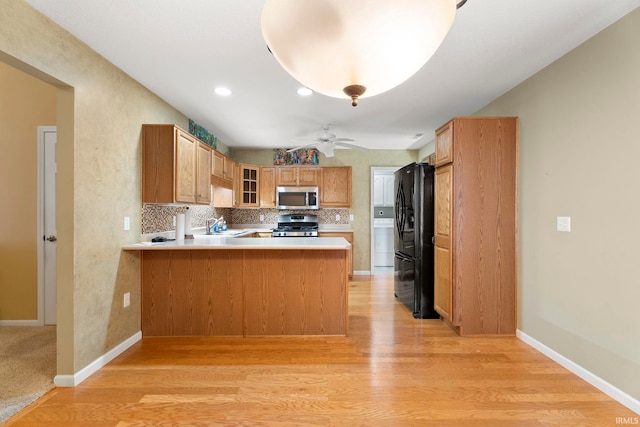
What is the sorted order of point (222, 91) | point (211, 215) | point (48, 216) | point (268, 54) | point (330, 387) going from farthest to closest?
1. point (211, 215)
2. point (48, 216)
3. point (222, 91)
4. point (268, 54)
5. point (330, 387)

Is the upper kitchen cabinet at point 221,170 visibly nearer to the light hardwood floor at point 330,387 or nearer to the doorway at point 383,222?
the light hardwood floor at point 330,387

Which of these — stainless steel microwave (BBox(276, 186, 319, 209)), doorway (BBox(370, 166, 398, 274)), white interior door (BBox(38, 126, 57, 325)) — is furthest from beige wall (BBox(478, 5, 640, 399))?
white interior door (BBox(38, 126, 57, 325))

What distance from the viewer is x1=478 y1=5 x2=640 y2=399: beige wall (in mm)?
1787

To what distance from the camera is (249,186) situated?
5117 mm

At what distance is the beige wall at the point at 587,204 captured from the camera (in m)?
1.79

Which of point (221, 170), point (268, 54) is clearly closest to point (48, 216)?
point (221, 170)

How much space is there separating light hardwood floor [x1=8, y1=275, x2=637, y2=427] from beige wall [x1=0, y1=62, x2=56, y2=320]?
1558mm

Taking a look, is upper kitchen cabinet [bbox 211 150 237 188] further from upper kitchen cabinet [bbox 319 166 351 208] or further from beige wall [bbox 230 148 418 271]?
upper kitchen cabinet [bbox 319 166 351 208]

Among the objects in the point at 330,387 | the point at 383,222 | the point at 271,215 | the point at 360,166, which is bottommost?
the point at 330,387

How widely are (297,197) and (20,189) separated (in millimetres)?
3427

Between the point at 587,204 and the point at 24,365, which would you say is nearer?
the point at 587,204

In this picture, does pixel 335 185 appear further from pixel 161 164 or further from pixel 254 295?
pixel 161 164

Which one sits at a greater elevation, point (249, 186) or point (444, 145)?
point (444, 145)

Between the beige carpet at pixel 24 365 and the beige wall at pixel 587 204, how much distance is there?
3692 millimetres
